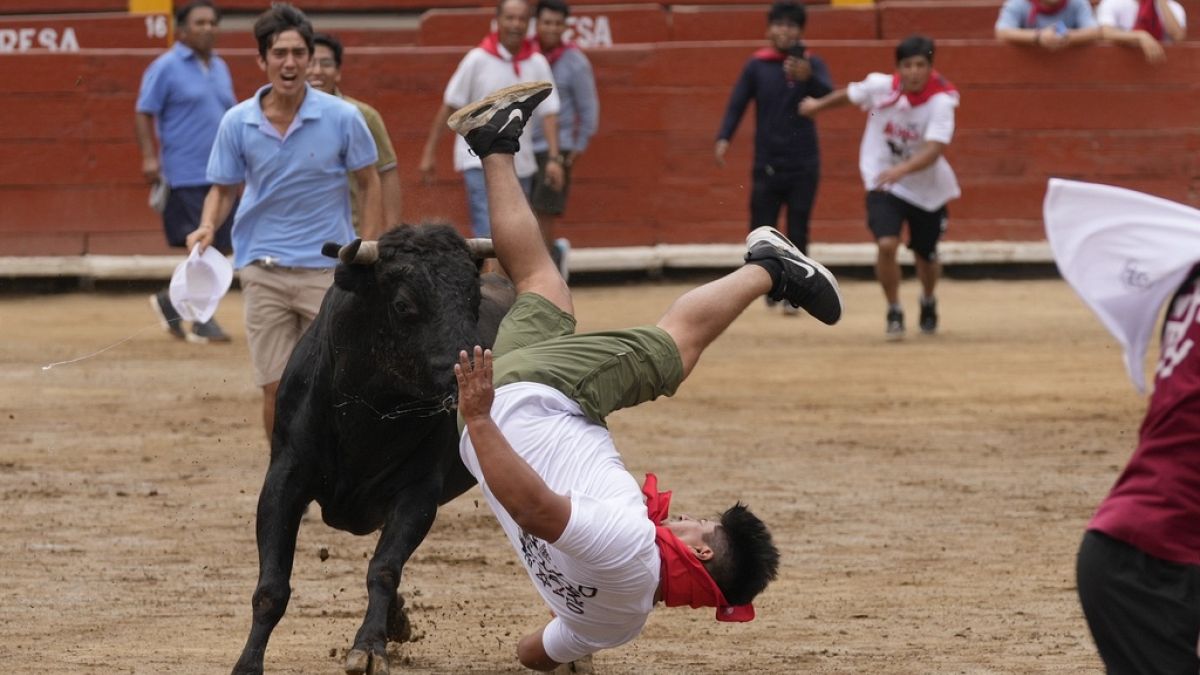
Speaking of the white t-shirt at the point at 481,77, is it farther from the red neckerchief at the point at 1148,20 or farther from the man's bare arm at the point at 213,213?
the red neckerchief at the point at 1148,20

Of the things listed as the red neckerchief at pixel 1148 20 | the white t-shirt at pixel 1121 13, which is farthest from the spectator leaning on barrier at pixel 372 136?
the red neckerchief at pixel 1148 20

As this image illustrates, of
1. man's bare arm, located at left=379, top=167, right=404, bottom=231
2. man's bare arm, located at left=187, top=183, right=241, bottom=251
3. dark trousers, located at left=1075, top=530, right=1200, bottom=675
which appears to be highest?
dark trousers, located at left=1075, top=530, right=1200, bottom=675

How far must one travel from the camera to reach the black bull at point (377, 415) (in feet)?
16.6

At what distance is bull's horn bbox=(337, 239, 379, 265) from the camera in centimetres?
505

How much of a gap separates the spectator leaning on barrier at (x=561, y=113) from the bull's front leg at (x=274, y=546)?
6826mm

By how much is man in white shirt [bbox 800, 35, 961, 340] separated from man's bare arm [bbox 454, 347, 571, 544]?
766 centimetres

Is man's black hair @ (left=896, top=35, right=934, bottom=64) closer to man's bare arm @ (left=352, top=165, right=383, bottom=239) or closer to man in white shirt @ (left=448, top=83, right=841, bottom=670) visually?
man's bare arm @ (left=352, top=165, right=383, bottom=239)

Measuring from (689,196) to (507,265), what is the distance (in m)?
8.91

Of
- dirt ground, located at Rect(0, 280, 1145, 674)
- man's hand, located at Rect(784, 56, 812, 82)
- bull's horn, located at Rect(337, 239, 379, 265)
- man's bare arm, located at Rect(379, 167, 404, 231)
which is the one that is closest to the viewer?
bull's horn, located at Rect(337, 239, 379, 265)

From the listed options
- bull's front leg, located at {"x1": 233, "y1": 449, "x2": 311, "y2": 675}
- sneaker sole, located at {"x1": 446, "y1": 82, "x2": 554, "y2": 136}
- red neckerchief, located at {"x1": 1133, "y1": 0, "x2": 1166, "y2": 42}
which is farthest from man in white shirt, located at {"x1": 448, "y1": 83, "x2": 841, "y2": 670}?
red neckerchief, located at {"x1": 1133, "y1": 0, "x2": 1166, "y2": 42}

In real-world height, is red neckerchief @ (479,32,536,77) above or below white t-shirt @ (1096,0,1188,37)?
above

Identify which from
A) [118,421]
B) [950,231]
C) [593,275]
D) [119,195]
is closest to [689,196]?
[593,275]

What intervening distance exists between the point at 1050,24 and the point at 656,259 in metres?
3.40

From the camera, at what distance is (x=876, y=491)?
7945mm
